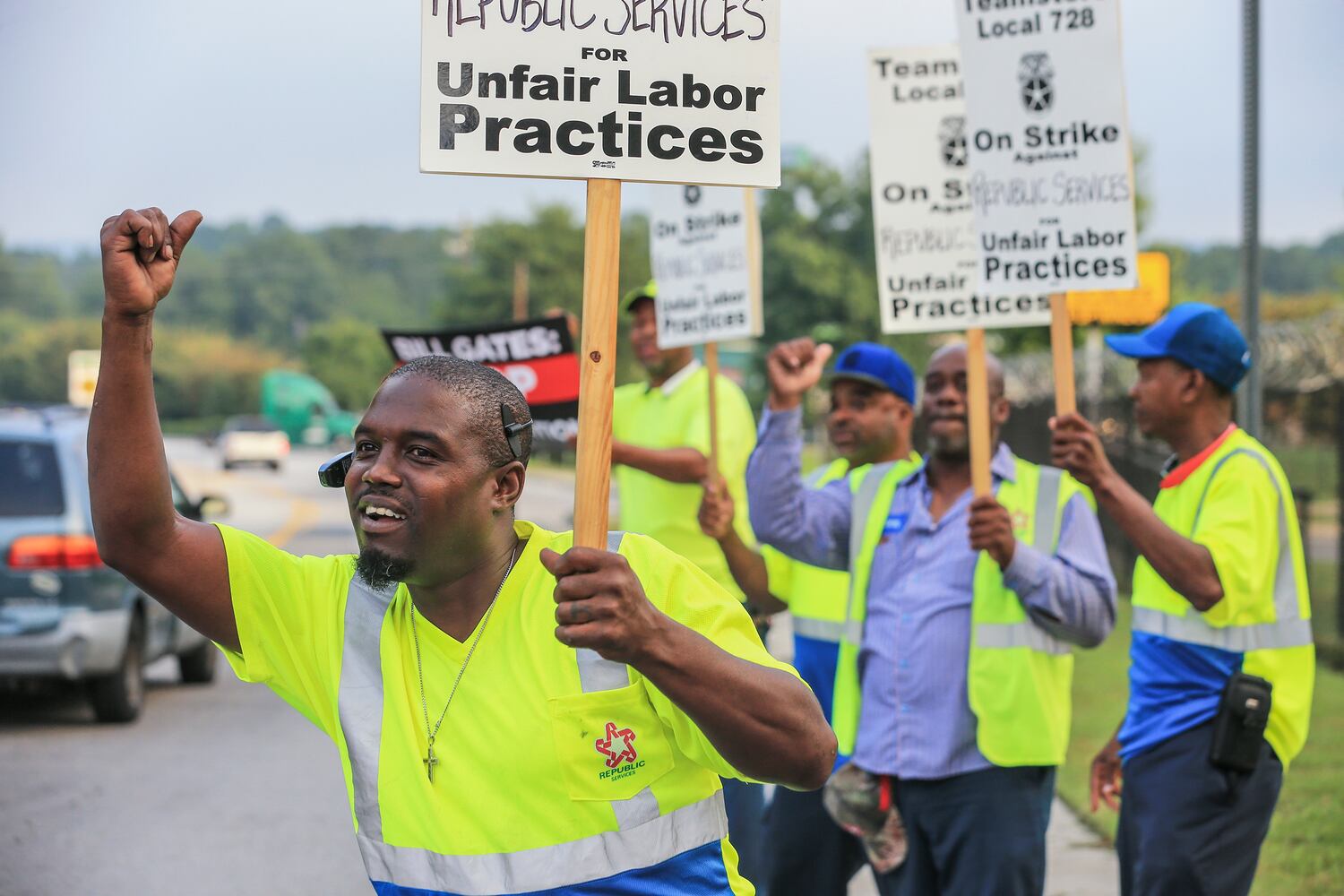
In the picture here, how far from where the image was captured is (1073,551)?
4941 mm

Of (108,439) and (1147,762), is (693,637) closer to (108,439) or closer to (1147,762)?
(108,439)

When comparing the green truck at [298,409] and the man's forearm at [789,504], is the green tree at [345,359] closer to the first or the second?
the green truck at [298,409]

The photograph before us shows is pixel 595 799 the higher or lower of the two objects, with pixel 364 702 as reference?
lower

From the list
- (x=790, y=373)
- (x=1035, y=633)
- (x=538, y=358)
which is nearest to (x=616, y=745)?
(x=1035, y=633)

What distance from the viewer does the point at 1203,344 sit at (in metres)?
4.85

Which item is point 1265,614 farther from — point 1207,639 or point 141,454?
point 141,454

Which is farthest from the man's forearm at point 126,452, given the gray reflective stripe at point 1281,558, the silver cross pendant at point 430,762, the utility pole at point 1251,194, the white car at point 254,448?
the white car at point 254,448

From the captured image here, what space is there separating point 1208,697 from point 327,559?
2.55m

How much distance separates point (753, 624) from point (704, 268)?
172 inches

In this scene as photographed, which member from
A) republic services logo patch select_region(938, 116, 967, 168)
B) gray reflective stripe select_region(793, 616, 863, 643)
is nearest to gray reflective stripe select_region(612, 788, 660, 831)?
gray reflective stripe select_region(793, 616, 863, 643)

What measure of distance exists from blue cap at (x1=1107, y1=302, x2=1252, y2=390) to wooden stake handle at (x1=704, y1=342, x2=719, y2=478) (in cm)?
184

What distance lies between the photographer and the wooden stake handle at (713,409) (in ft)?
20.6

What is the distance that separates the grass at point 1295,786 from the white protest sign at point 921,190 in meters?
2.84

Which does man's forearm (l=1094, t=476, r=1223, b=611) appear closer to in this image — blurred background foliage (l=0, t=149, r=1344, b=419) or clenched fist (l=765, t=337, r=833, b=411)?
clenched fist (l=765, t=337, r=833, b=411)
